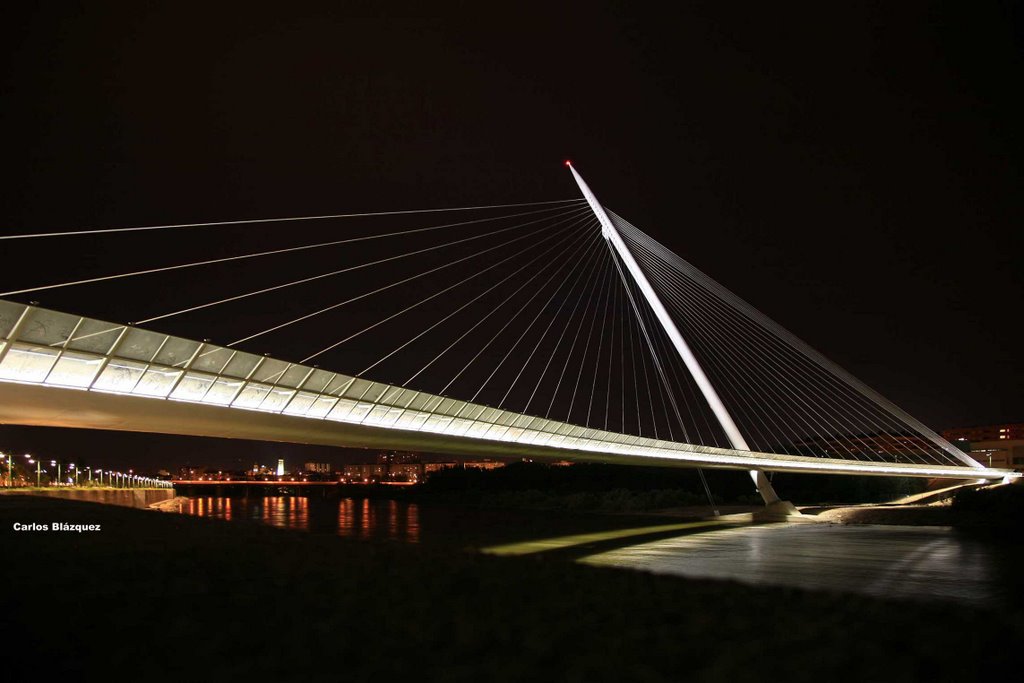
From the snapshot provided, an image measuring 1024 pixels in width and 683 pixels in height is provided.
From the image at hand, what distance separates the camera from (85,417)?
72.1 ft

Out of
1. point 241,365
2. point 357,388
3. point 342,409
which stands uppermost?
point 241,365

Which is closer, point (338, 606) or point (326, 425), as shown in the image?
point (338, 606)

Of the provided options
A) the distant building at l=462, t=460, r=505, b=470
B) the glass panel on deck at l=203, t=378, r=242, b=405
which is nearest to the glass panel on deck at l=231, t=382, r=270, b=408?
the glass panel on deck at l=203, t=378, r=242, b=405

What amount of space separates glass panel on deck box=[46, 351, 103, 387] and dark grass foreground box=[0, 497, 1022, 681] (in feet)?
20.6

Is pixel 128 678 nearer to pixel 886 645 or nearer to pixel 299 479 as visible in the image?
pixel 886 645

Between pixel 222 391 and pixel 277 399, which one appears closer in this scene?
pixel 222 391

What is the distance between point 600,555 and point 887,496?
209ft

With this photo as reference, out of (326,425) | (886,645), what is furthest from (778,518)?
(886,645)

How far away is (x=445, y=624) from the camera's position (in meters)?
8.45

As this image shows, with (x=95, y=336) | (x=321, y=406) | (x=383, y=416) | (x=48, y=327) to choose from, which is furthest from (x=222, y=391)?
(x=383, y=416)

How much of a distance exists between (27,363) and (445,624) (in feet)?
41.8

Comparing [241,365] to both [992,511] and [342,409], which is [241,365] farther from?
[992,511]

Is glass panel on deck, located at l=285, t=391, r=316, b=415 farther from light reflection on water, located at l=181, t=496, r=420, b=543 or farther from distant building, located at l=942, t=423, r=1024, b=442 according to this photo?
distant building, located at l=942, t=423, r=1024, b=442

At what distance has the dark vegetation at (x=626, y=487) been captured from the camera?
78.9 metres
